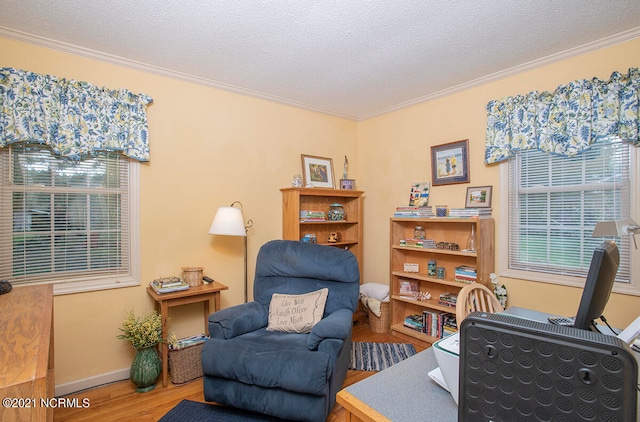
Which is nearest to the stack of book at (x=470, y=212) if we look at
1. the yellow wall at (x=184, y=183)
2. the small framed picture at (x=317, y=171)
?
the small framed picture at (x=317, y=171)

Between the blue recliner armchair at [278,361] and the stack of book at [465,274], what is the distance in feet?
3.60

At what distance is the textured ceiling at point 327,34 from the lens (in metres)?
1.94

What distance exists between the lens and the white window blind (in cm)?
233

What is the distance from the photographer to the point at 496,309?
1807 mm

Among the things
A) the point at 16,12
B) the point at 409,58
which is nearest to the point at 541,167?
the point at 409,58

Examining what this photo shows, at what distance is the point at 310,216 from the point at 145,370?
2028 millimetres

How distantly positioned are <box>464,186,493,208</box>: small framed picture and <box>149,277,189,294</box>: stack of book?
8.84ft

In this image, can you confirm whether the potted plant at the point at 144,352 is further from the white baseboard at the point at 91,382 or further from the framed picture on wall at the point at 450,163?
the framed picture on wall at the point at 450,163

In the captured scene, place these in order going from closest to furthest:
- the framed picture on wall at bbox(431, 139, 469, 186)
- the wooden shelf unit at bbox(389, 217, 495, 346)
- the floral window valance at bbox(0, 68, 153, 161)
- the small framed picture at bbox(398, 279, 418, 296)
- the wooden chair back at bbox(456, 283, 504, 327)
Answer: the wooden chair back at bbox(456, 283, 504, 327) → the floral window valance at bbox(0, 68, 153, 161) → the wooden shelf unit at bbox(389, 217, 495, 346) → the framed picture on wall at bbox(431, 139, 469, 186) → the small framed picture at bbox(398, 279, 418, 296)

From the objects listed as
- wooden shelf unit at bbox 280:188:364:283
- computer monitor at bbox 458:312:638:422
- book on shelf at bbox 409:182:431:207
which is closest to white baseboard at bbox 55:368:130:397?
wooden shelf unit at bbox 280:188:364:283

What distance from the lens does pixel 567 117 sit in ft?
8.05

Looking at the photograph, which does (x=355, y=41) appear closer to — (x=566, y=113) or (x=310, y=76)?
(x=310, y=76)

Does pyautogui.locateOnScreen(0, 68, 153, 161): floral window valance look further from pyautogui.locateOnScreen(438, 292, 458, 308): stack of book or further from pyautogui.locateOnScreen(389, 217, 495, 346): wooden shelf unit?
pyautogui.locateOnScreen(438, 292, 458, 308): stack of book

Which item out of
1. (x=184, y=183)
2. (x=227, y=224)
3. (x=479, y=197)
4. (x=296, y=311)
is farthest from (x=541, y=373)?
(x=184, y=183)
